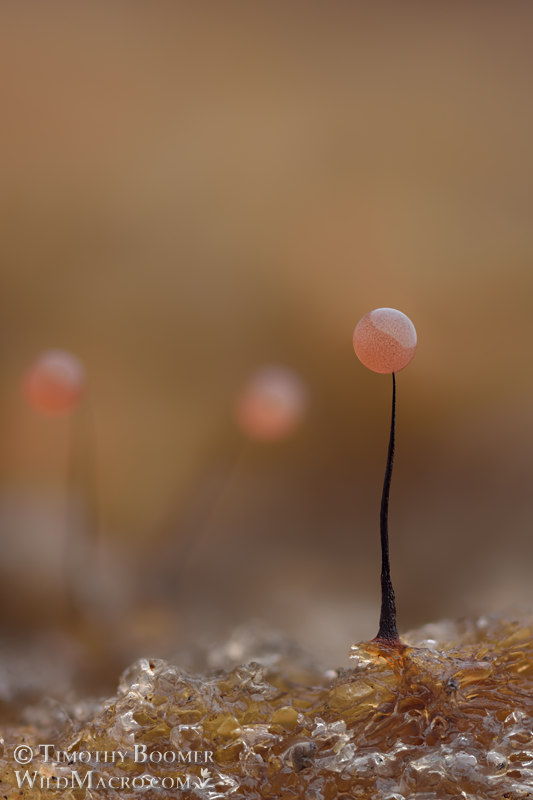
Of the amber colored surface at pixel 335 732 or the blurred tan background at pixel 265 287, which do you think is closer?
the amber colored surface at pixel 335 732

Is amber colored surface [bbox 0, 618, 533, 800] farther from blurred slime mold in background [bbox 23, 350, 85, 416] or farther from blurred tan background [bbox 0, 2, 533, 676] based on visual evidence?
blurred slime mold in background [bbox 23, 350, 85, 416]

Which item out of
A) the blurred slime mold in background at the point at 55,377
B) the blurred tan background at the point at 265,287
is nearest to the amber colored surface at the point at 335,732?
the blurred tan background at the point at 265,287

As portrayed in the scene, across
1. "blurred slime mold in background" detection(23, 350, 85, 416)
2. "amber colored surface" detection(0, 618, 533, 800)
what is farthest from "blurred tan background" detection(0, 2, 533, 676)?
"amber colored surface" detection(0, 618, 533, 800)

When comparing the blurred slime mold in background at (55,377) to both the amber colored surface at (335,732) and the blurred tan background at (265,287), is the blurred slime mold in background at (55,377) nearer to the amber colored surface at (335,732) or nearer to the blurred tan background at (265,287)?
the blurred tan background at (265,287)

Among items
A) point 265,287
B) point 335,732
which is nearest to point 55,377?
point 265,287

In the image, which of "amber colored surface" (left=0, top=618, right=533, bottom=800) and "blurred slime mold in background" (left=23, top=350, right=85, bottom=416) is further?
"blurred slime mold in background" (left=23, top=350, right=85, bottom=416)

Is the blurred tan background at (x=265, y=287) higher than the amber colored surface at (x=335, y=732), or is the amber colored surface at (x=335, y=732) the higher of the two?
the blurred tan background at (x=265, y=287)

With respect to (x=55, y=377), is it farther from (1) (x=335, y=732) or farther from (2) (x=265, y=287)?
(1) (x=335, y=732)
